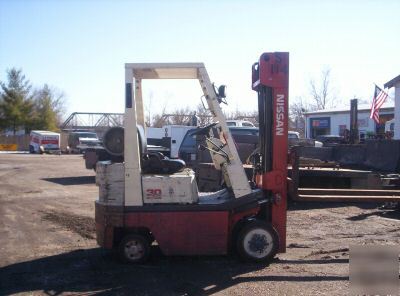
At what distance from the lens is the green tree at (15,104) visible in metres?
64.7

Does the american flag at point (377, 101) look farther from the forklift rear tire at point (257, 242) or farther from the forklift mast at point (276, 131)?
the forklift rear tire at point (257, 242)

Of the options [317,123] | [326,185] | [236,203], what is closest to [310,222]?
[326,185]

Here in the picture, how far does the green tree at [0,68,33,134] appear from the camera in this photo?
6469 cm

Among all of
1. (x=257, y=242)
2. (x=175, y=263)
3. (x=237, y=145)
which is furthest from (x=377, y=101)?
(x=175, y=263)

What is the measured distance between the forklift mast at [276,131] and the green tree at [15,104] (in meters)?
62.3

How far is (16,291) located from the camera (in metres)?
5.98

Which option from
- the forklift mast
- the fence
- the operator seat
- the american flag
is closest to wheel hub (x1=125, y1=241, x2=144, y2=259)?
the operator seat

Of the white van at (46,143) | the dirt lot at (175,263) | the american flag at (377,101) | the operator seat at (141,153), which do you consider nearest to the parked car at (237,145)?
the dirt lot at (175,263)

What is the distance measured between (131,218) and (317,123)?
43866mm

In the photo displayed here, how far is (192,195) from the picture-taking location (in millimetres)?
6977

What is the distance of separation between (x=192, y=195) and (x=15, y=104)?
62.8 m

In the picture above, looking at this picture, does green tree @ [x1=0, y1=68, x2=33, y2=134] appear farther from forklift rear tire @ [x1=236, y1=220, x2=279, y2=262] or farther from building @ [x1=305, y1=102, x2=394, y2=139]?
forklift rear tire @ [x1=236, y1=220, x2=279, y2=262]

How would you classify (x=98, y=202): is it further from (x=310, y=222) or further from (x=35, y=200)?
(x=35, y=200)

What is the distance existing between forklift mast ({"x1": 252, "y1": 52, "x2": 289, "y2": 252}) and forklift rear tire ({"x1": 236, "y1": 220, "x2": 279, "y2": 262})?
27cm
